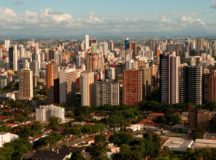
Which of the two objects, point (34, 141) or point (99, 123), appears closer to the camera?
point (34, 141)

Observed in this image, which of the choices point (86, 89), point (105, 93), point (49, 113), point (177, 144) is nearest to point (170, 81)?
point (105, 93)

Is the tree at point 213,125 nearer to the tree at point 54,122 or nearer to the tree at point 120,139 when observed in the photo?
the tree at point 120,139

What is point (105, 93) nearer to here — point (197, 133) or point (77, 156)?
point (197, 133)

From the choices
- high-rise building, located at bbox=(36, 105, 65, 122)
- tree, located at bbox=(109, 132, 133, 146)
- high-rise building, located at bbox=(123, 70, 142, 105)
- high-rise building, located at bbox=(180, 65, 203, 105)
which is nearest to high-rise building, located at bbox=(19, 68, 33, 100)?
high-rise building, located at bbox=(123, 70, 142, 105)

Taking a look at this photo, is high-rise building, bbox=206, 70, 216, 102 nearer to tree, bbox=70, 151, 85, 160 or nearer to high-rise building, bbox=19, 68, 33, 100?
high-rise building, bbox=19, 68, 33, 100

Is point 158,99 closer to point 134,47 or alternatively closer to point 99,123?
point 99,123

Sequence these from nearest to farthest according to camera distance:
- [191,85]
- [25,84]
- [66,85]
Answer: [191,85], [66,85], [25,84]

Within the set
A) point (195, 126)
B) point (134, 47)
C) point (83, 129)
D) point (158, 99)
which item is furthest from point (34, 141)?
point (134, 47)
